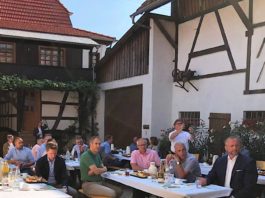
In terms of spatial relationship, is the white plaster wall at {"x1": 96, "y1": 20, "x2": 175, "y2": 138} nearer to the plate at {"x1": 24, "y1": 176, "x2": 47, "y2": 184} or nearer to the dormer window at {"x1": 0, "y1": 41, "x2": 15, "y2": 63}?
the dormer window at {"x1": 0, "y1": 41, "x2": 15, "y2": 63}

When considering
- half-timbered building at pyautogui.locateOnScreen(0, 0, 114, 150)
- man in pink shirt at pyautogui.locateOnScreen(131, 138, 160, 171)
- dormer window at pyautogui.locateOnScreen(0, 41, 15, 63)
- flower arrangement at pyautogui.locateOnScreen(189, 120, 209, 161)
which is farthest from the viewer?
dormer window at pyautogui.locateOnScreen(0, 41, 15, 63)

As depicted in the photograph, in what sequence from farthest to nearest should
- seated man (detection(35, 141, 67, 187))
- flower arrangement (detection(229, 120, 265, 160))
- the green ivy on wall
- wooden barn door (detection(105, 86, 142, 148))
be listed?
the green ivy on wall → wooden barn door (detection(105, 86, 142, 148)) → flower arrangement (detection(229, 120, 265, 160)) → seated man (detection(35, 141, 67, 187))

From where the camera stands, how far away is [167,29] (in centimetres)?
1340

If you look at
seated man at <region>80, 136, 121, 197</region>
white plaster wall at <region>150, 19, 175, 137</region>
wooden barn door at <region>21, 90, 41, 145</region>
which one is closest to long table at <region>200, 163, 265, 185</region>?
seated man at <region>80, 136, 121, 197</region>

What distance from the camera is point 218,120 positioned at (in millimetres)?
11047

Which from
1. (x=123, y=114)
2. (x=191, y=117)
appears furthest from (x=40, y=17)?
(x=191, y=117)

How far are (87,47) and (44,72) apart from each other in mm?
2113

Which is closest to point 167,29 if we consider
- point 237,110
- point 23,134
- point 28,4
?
point 237,110

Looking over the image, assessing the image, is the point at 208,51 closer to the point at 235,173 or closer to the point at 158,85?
the point at 158,85

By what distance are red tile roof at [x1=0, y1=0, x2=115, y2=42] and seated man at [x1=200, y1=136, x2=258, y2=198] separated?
1304 cm

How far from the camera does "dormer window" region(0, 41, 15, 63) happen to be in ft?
55.0

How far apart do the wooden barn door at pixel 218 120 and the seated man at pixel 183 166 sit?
483 centimetres

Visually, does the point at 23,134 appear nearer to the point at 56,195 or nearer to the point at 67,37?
the point at 67,37

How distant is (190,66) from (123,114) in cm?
371
